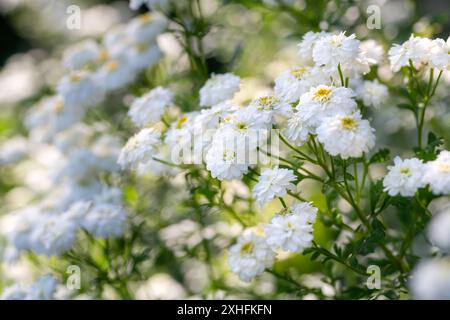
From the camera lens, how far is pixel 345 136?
145cm

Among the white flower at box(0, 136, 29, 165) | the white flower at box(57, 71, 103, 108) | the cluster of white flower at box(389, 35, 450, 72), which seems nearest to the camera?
the cluster of white flower at box(389, 35, 450, 72)

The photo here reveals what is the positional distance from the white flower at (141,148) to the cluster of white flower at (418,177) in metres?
0.68

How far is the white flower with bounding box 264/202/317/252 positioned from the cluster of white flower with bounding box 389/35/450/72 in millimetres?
457

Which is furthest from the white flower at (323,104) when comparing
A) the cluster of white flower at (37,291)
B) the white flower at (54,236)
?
the cluster of white flower at (37,291)

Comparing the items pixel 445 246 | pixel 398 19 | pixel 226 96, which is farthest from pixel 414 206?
pixel 398 19

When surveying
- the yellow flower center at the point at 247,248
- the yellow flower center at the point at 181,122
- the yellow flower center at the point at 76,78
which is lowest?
the yellow flower center at the point at 247,248

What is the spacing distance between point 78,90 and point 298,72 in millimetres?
1166

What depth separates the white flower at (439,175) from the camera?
4.63ft

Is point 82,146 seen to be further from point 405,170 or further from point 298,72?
point 405,170

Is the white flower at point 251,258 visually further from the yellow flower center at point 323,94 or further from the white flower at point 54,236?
the white flower at point 54,236

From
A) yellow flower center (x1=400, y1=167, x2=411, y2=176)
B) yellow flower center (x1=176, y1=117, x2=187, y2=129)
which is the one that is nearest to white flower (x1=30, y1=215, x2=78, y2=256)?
yellow flower center (x1=176, y1=117, x2=187, y2=129)

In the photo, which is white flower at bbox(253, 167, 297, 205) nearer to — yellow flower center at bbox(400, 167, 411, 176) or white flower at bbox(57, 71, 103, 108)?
yellow flower center at bbox(400, 167, 411, 176)

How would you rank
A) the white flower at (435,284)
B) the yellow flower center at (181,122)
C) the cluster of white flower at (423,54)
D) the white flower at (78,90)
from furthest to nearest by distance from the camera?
the white flower at (78,90), the yellow flower center at (181,122), the cluster of white flower at (423,54), the white flower at (435,284)

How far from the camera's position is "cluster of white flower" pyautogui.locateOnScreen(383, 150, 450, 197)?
1.42 m
